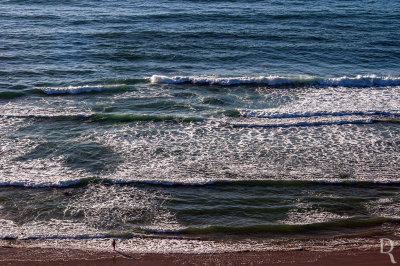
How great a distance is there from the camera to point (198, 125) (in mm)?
14383

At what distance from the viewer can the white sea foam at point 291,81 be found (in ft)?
58.4

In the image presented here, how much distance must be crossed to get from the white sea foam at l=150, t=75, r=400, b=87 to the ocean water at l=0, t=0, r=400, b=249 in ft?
0.15

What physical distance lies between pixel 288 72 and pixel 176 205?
10.6 m

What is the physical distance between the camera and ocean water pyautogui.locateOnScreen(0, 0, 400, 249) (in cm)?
1000

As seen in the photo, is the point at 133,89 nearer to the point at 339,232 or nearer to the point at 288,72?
the point at 288,72

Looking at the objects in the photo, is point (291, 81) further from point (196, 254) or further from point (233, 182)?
point (196, 254)

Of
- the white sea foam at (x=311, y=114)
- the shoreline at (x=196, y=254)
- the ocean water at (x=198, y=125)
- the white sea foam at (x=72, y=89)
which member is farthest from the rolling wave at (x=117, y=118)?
the shoreline at (x=196, y=254)

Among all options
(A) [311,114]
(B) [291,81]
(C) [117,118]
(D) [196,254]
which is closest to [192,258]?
(D) [196,254]

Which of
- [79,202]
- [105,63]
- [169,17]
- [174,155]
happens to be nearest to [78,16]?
[169,17]

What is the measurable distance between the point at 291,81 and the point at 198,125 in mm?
5460

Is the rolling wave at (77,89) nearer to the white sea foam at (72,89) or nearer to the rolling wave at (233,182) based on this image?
the white sea foam at (72,89)

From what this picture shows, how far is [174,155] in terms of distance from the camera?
1248 cm

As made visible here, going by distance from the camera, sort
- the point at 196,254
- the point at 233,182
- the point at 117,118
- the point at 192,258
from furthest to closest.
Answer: the point at 117,118
the point at 233,182
the point at 196,254
the point at 192,258

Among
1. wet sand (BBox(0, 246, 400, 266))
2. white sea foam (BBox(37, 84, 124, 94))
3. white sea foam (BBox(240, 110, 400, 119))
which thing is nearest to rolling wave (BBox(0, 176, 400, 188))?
wet sand (BBox(0, 246, 400, 266))
